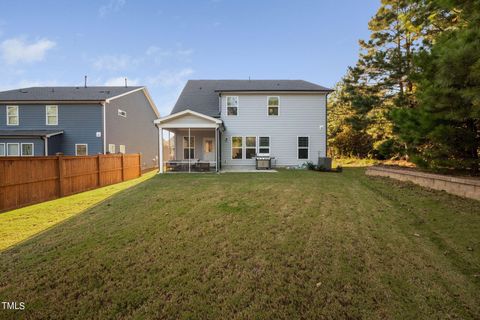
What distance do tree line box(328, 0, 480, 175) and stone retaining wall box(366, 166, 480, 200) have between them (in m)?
0.56

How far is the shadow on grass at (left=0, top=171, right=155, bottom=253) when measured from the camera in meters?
4.19

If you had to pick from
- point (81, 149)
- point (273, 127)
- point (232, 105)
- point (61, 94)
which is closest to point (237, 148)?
point (273, 127)

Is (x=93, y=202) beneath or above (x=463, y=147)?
beneath

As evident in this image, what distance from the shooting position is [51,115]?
1566 cm

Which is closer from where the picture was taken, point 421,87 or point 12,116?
point 421,87

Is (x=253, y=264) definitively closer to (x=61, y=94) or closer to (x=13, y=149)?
(x=13, y=149)

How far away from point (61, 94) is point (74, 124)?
10.2ft

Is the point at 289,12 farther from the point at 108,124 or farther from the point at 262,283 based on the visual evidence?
the point at 262,283

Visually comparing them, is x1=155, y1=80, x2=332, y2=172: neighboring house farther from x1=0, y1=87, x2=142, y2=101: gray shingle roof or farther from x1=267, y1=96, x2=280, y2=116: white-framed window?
x1=0, y1=87, x2=142, y2=101: gray shingle roof

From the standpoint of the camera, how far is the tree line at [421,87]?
475 cm

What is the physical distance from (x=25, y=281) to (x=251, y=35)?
19652 millimetres

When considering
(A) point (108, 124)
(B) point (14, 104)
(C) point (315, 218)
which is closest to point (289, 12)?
(A) point (108, 124)

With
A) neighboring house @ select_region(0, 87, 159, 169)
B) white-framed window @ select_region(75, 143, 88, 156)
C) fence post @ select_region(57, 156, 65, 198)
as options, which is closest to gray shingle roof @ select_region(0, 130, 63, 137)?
neighboring house @ select_region(0, 87, 159, 169)

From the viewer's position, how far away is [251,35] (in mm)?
18094
